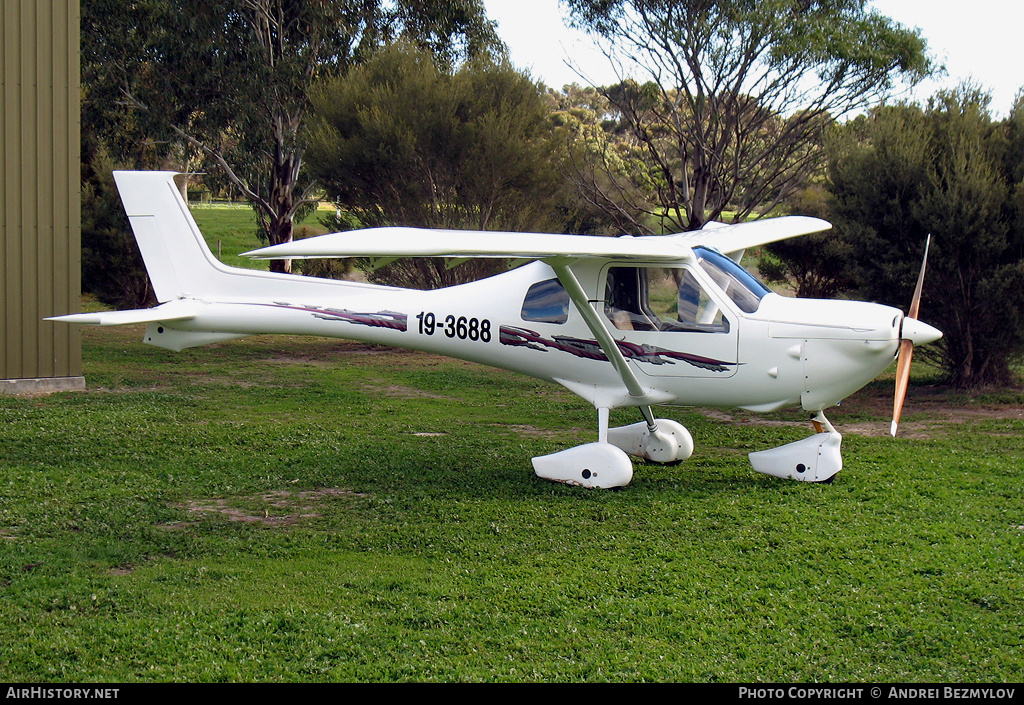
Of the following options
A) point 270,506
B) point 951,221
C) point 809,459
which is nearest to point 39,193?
point 270,506

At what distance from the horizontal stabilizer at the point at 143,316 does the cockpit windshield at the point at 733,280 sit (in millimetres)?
5212

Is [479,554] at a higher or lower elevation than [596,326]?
lower

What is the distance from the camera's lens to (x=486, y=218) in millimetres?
19703

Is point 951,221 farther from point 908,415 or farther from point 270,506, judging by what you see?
point 270,506

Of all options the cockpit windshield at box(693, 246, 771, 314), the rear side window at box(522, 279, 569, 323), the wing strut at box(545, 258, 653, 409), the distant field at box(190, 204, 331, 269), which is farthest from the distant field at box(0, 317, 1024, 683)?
the distant field at box(190, 204, 331, 269)

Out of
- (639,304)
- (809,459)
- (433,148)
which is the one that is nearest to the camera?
(809,459)

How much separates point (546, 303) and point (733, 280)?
5.99ft

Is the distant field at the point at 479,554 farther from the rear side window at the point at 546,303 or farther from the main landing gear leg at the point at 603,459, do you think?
the rear side window at the point at 546,303

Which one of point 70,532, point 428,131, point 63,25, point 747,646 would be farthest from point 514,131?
point 747,646

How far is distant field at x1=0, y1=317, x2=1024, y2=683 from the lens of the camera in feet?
16.4

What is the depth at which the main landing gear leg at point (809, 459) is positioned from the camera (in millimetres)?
8594

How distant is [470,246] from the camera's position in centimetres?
718

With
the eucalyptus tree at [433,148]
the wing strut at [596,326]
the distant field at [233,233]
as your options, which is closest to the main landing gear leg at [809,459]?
the wing strut at [596,326]

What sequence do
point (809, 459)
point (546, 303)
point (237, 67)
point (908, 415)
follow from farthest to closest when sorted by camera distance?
point (237, 67)
point (908, 415)
point (546, 303)
point (809, 459)
